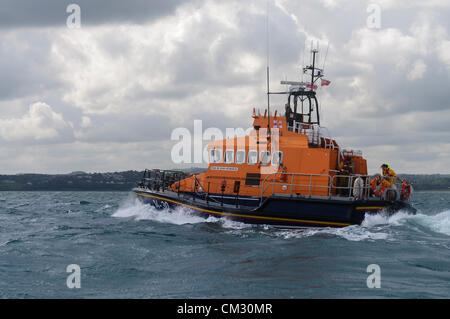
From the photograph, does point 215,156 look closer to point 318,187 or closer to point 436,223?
point 318,187

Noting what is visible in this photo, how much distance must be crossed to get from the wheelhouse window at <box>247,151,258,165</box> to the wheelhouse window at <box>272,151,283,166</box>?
0.63m

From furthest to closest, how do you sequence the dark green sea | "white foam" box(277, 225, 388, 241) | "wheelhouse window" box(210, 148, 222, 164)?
"wheelhouse window" box(210, 148, 222, 164) → "white foam" box(277, 225, 388, 241) → the dark green sea

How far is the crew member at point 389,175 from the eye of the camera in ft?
47.8

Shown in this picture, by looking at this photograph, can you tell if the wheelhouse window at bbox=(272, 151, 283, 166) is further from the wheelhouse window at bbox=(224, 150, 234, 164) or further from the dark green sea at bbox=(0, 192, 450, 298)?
the dark green sea at bbox=(0, 192, 450, 298)

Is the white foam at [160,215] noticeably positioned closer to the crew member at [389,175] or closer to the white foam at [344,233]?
the white foam at [344,233]

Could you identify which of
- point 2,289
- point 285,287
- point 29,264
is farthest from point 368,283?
point 29,264

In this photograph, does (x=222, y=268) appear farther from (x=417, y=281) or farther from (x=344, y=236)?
(x=344, y=236)

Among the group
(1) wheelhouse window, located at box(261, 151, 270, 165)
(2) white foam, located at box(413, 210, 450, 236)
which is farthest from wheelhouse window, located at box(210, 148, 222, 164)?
(2) white foam, located at box(413, 210, 450, 236)

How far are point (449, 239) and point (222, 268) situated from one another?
23.9ft

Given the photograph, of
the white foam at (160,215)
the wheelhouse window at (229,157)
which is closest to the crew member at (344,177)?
the wheelhouse window at (229,157)

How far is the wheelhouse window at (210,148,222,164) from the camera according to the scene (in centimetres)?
1595

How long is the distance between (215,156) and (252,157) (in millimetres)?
1440

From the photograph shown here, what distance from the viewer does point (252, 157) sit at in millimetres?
15266

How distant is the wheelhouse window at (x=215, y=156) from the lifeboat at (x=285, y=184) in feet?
0.11
